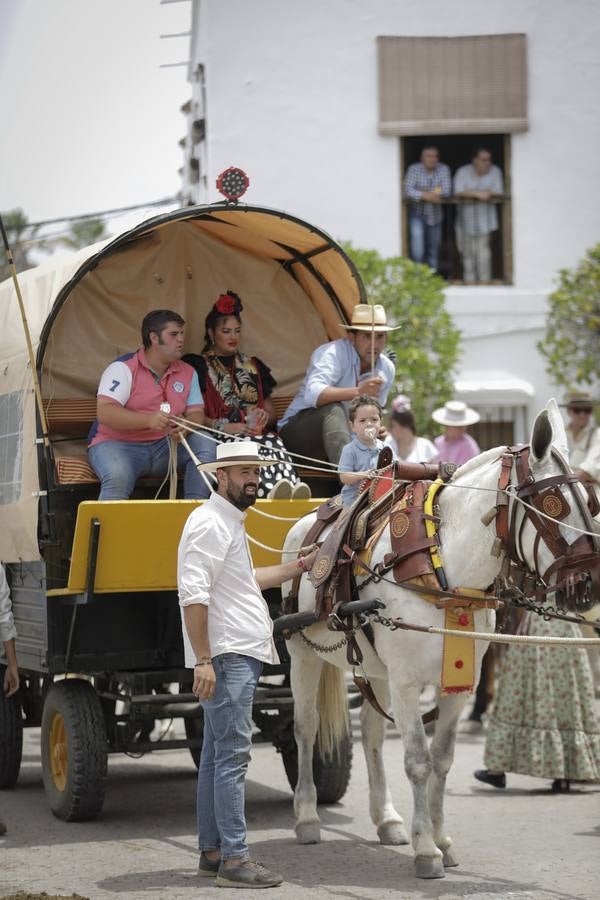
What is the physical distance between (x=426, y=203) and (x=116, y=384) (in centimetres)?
1139

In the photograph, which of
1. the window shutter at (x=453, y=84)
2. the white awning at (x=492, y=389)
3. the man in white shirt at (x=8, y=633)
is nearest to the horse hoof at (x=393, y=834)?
the man in white shirt at (x=8, y=633)

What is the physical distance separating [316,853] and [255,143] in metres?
12.8

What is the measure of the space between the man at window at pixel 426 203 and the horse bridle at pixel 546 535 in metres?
12.7

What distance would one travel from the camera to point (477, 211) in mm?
19328

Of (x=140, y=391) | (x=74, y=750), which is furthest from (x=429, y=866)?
(x=140, y=391)

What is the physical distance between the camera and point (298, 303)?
32.1 ft

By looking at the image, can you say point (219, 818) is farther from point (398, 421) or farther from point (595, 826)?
point (398, 421)

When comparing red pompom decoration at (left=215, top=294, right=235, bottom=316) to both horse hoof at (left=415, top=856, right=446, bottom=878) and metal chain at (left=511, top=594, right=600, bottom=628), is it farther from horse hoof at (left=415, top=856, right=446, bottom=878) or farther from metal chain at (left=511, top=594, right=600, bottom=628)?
horse hoof at (left=415, top=856, right=446, bottom=878)

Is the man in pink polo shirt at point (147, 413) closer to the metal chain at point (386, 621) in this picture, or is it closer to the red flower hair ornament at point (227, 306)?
the red flower hair ornament at point (227, 306)

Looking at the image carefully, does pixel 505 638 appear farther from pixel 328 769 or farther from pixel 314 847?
pixel 328 769

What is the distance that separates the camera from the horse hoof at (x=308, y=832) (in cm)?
761

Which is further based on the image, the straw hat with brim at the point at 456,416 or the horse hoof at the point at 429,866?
the straw hat with brim at the point at 456,416

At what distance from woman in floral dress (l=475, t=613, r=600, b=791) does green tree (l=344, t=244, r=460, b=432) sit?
7734 mm

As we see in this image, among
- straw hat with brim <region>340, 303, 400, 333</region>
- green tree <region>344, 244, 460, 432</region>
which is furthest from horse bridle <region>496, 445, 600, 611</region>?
green tree <region>344, 244, 460, 432</region>
